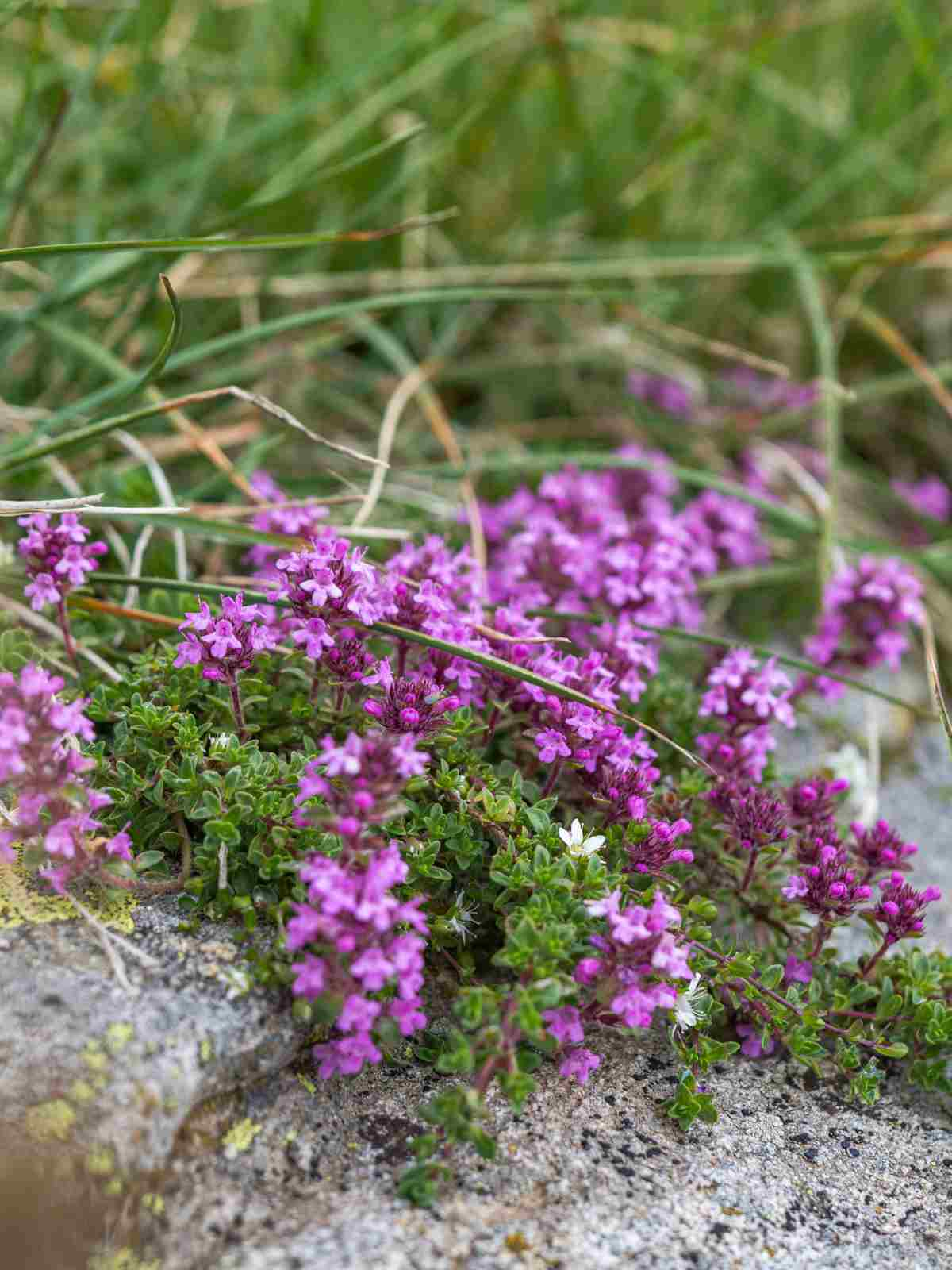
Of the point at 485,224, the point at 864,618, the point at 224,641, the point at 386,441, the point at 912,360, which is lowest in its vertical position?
the point at 224,641

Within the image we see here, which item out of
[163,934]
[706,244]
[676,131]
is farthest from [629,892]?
[676,131]

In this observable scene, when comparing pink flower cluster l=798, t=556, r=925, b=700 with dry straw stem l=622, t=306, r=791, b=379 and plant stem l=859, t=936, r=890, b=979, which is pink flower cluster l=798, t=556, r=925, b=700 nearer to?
dry straw stem l=622, t=306, r=791, b=379

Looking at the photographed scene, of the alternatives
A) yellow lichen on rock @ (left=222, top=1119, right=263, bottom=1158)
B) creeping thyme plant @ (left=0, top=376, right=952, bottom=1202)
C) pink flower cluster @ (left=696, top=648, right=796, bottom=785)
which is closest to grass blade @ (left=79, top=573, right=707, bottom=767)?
creeping thyme plant @ (left=0, top=376, right=952, bottom=1202)

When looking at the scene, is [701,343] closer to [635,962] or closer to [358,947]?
[635,962]

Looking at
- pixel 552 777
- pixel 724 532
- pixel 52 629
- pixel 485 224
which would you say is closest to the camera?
pixel 552 777

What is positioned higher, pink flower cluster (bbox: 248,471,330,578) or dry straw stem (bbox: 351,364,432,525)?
dry straw stem (bbox: 351,364,432,525)

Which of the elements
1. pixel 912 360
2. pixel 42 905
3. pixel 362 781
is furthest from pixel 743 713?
pixel 912 360

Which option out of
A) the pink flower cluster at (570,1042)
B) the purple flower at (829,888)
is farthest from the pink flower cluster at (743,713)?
the pink flower cluster at (570,1042)
